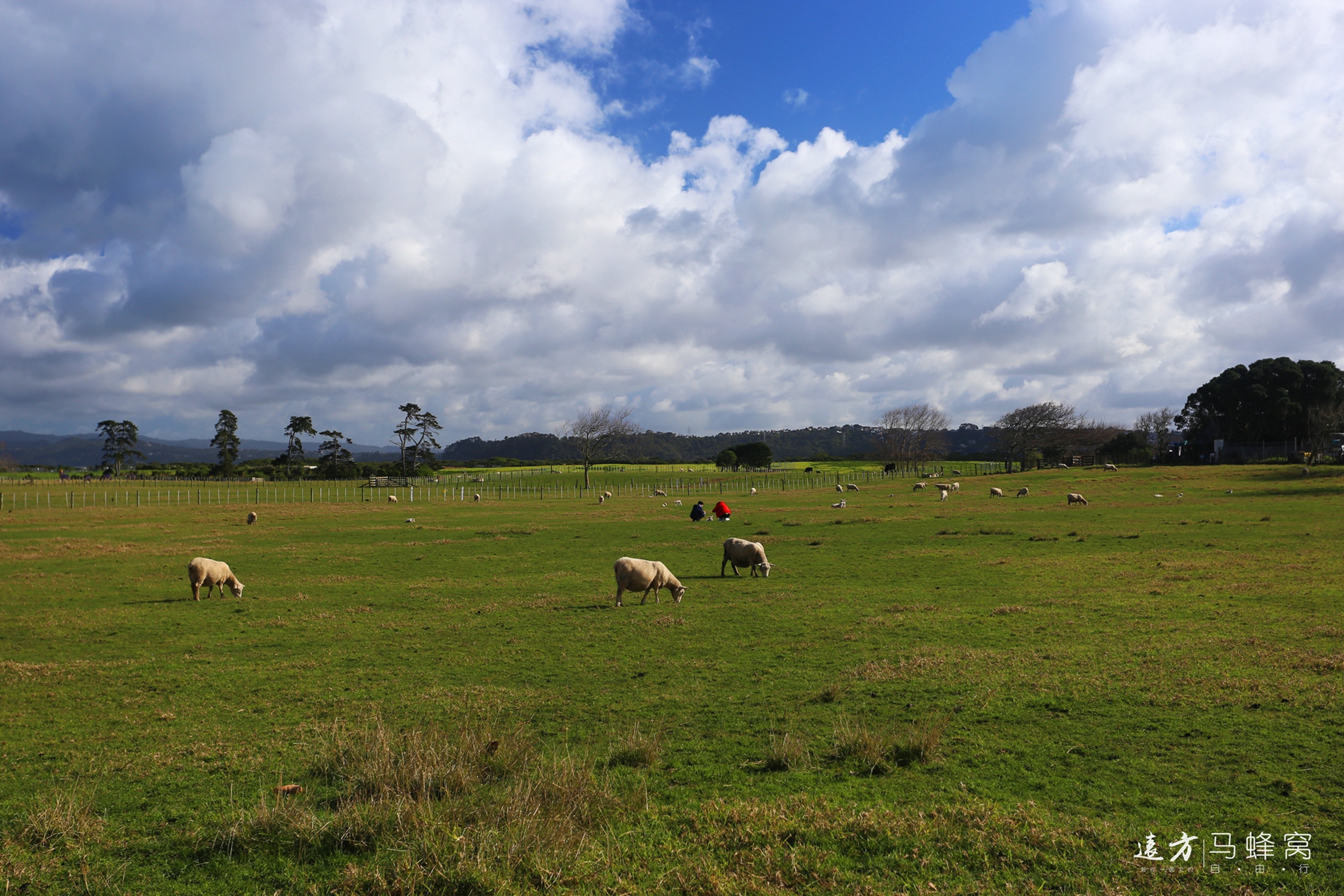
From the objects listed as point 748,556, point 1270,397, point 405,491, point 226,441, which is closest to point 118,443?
point 226,441

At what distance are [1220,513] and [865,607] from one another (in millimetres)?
30439

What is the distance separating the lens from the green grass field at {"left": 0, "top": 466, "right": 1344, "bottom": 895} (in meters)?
5.16

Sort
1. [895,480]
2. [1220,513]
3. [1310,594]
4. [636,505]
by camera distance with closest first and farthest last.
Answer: [1310,594] → [1220,513] → [636,505] → [895,480]

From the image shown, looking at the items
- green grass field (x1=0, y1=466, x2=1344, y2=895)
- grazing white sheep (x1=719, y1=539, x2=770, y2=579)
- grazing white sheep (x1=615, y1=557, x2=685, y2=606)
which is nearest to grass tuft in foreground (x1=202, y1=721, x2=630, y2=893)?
green grass field (x1=0, y1=466, x2=1344, y2=895)

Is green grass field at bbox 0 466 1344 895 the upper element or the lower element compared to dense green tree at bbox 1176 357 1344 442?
lower

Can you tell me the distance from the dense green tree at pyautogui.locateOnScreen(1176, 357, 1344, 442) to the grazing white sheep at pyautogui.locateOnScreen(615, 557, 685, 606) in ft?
338

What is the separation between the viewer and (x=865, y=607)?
15617 millimetres

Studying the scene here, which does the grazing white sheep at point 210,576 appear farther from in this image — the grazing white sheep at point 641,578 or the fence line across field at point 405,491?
the fence line across field at point 405,491

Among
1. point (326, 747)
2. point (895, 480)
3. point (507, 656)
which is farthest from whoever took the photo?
point (895, 480)

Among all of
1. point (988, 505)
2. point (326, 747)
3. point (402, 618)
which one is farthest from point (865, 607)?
point (988, 505)

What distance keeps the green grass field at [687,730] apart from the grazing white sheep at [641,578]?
2.45ft

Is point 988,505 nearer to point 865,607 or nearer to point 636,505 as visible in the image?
point 636,505

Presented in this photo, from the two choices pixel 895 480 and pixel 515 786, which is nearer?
pixel 515 786

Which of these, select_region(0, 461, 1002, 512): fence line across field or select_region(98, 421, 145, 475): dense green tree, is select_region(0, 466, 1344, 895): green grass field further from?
select_region(98, 421, 145, 475): dense green tree
